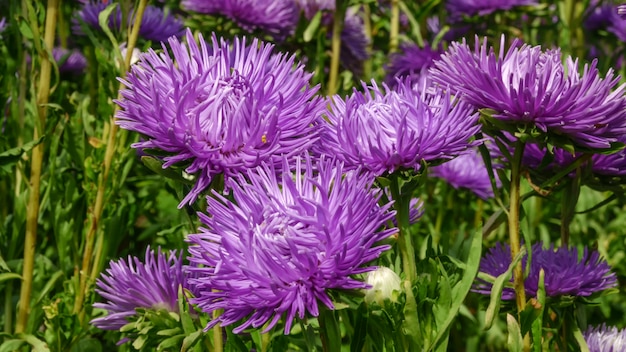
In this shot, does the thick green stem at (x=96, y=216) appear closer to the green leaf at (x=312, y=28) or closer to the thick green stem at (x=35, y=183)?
the thick green stem at (x=35, y=183)

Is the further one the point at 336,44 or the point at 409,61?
the point at 409,61

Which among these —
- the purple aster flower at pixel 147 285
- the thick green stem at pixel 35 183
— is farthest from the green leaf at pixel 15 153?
the purple aster flower at pixel 147 285

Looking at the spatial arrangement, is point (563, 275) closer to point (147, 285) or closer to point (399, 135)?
point (399, 135)

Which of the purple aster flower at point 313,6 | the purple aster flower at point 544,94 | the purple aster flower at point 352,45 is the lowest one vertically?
the purple aster flower at point 544,94

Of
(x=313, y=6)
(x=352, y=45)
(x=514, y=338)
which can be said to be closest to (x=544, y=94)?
(x=514, y=338)

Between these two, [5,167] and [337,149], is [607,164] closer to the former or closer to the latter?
[337,149]

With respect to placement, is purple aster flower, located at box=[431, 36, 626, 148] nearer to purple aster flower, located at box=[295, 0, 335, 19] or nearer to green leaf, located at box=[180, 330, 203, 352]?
green leaf, located at box=[180, 330, 203, 352]
